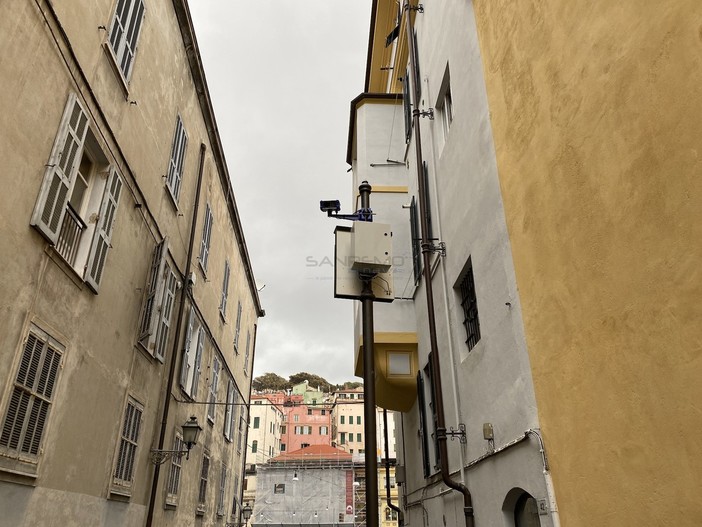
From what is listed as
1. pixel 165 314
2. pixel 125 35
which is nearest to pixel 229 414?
pixel 165 314

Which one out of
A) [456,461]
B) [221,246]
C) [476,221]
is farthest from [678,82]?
[221,246]

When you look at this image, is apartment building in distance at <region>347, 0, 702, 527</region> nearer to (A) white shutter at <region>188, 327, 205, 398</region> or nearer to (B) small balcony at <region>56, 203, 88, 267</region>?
(B) small balcony at <region>56, 203, 88, 267</region>

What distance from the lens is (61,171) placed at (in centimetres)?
607

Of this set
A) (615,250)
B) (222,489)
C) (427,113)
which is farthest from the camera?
(222,489)

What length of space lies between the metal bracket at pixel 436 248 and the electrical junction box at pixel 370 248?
195 centimetres

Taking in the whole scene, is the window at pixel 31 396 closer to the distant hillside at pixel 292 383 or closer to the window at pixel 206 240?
the window at pixel 206 240

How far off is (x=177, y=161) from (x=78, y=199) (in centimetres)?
381

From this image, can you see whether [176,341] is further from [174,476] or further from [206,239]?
[206,239]

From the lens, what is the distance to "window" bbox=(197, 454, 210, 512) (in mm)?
13062

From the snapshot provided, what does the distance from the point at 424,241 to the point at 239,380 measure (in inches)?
488

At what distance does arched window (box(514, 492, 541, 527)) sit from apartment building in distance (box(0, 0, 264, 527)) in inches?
197

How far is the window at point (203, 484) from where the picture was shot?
13.1m

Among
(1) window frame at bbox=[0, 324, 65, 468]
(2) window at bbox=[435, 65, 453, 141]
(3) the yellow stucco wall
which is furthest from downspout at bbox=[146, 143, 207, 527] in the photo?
(3) the yellow stucco wall

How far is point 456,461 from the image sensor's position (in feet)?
23.0
